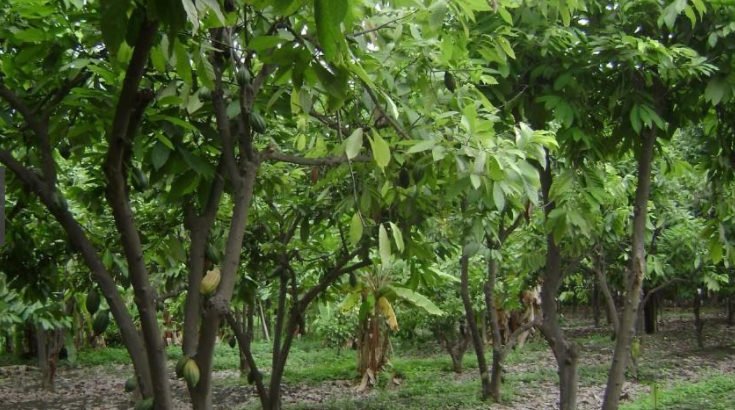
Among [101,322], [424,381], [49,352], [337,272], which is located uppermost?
[337,272]

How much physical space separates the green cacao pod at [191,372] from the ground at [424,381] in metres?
5.99

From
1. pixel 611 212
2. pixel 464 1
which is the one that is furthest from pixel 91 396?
pixel 464 1

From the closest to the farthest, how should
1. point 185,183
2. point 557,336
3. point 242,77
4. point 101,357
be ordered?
point 242,77
point 185,183
point 557,336
point 101,357

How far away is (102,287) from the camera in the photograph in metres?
2.35

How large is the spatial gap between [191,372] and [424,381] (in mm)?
8638

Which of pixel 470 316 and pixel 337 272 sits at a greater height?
pixel 337 272

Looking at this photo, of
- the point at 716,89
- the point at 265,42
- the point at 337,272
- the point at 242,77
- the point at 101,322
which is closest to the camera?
the point at 265,42

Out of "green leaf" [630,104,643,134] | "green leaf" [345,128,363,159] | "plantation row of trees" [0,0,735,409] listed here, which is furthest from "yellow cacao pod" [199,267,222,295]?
"green leaf" [630,104,643,134]

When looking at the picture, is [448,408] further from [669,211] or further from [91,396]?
[91,396]

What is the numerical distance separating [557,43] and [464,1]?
1279 millimetres

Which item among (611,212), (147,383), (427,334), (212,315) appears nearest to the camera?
(212,315)

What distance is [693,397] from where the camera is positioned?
334 inches

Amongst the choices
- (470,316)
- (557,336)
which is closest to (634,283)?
(557,336)

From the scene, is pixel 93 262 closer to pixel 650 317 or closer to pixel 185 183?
pixel 185 183
